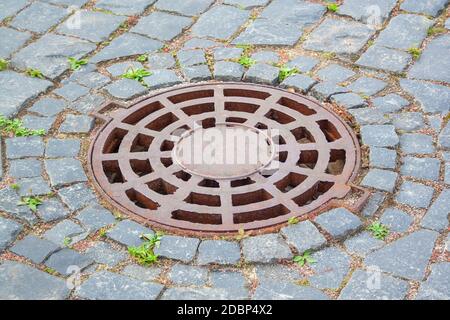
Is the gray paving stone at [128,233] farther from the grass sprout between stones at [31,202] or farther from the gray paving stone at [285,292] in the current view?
the gray paving stone at [285,292]

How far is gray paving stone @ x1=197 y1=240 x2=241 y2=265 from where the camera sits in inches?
127

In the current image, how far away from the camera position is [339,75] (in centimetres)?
443

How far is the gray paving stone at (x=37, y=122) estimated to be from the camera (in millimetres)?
4047

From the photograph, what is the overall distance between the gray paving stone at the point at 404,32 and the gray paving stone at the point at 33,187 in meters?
2.29

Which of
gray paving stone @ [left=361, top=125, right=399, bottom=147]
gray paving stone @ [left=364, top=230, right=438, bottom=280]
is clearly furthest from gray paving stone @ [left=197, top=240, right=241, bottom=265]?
gray paving stone @ [left=361, top=125, right=399, bottom=147]

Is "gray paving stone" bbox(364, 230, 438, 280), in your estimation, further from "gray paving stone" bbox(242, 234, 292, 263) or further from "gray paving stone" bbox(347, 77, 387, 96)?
"gray paving stone" bbox(347, 77, 387, 96)

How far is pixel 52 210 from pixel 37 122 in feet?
2.51

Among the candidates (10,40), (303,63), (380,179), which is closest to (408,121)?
(380,179)

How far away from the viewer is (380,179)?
366 centimetres

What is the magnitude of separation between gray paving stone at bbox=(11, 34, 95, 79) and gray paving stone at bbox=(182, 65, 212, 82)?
0.68 metres

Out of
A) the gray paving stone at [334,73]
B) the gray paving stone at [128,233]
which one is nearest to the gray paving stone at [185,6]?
the gray paving stone at [334,73]

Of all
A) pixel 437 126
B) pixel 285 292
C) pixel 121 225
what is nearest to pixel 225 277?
Result: pixel 285 292

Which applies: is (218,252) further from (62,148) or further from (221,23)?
(221,23)

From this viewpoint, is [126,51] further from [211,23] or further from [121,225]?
[121,225]
